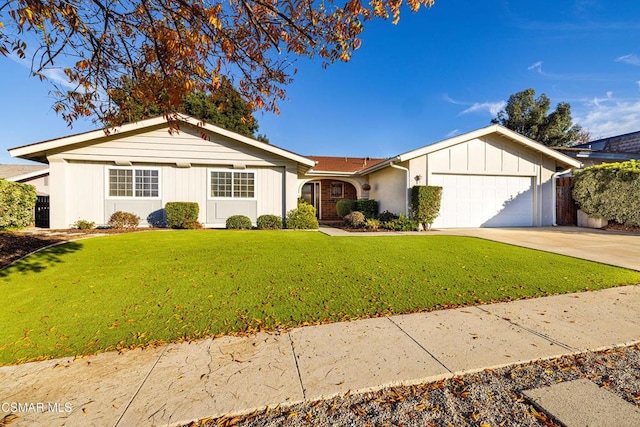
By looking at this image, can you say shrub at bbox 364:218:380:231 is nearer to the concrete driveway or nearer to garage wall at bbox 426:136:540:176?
garage wall at bbox 426:136:540:176

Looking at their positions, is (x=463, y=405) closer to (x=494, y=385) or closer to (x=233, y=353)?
(x=494, y=385)

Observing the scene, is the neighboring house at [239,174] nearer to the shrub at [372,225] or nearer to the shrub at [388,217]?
the shrub at [388,217]

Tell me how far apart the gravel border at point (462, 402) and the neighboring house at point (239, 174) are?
10066 millimetres

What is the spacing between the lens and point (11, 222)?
32.2 ft

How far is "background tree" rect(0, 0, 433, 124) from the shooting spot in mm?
3758

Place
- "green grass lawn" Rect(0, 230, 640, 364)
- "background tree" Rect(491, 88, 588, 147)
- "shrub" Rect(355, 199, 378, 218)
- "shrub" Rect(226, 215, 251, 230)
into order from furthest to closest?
1. "background tree" Rect(491, 88, 588, 147)
2. "shrub" Rect(355, 199, 378, 218)
3. "shrub" Rect(226, 215, 251, 230)
4. "green grass lawn" Rect(0, 230, 640, 364)

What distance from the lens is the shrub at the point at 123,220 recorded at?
Answer: 10.6 meters

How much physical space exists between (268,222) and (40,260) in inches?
277

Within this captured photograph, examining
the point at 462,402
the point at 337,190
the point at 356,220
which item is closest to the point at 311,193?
the point at 337,190

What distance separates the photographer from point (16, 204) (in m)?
9.88

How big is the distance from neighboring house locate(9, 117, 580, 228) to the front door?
16.2 feet

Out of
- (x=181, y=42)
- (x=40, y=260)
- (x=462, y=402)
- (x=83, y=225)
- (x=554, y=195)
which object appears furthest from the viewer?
(x=554, y=195)

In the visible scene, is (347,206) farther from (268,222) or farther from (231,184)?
(231,184)

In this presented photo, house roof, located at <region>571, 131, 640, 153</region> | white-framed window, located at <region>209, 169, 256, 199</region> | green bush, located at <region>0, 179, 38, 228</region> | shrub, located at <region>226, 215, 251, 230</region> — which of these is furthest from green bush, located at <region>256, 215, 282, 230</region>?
house roof, located at <region>571, 131, 640, 153</region>
